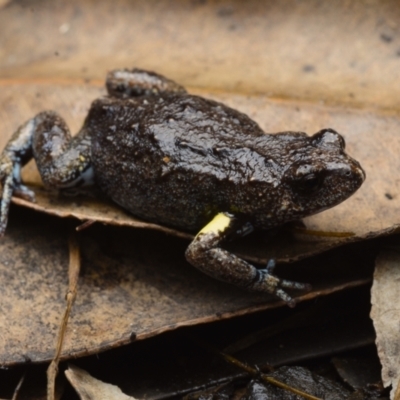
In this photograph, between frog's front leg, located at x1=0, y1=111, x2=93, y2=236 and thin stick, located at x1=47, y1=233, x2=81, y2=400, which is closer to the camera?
thin stick, located at x1=47, y1=233, x2=81, y2=400

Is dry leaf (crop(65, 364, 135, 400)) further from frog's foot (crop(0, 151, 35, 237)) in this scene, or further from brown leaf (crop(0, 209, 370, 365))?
frog's foot (crop(0, 151, 35, 237))

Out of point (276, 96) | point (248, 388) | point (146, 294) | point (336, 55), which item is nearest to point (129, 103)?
point (276, 96)

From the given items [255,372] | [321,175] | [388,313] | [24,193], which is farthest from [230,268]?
[24,193]

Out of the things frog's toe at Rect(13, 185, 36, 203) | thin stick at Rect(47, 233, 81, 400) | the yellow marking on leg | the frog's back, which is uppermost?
the frog's back

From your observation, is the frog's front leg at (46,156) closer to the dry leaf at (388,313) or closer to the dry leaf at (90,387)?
the dry leaf at (90,387)

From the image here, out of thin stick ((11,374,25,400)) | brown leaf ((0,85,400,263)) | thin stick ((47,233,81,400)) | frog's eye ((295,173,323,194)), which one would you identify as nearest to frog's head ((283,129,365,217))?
frog's eye ((295,173,323,194))

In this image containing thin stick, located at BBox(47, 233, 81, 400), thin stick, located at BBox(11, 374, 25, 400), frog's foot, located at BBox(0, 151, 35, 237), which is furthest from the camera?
frog's foot, located at BBox(0, 151, 35, 237)

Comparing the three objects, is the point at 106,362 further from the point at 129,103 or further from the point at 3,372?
the point at 129,103
